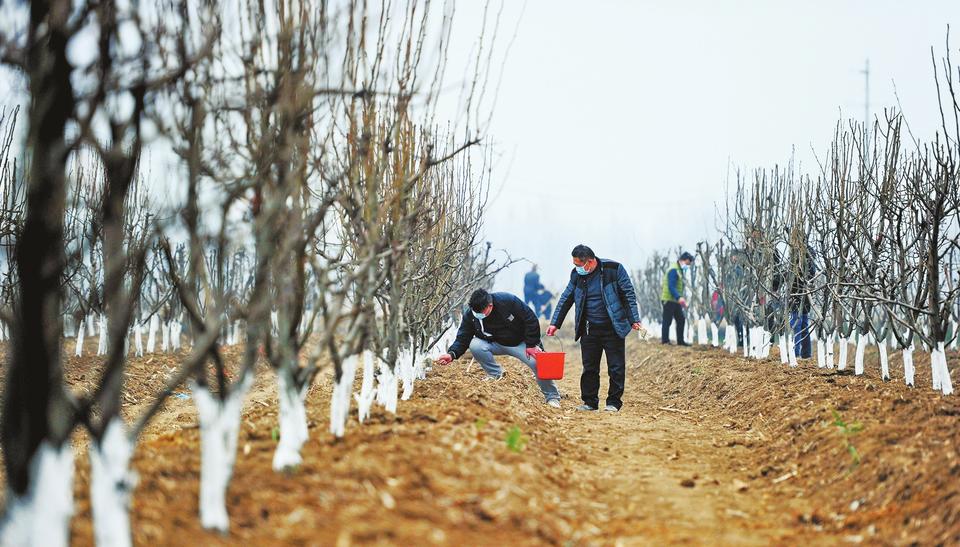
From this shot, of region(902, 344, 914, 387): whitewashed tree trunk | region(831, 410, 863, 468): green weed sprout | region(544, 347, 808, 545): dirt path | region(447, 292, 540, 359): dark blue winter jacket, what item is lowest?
region(544, 347, 808, 545): dirt path

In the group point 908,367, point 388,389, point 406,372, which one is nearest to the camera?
point 388,389

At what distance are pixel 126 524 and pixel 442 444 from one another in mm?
1935

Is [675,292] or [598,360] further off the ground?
[675,292]

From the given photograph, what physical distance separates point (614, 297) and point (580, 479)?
3275 millimetres

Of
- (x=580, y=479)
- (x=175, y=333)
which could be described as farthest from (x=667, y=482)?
(x=175, y=333)

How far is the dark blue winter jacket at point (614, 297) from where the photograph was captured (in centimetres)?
780

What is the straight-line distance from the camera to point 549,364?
8086 mm

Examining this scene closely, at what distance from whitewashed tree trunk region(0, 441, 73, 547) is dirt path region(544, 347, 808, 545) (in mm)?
2155

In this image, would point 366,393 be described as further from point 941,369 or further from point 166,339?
point 166,339

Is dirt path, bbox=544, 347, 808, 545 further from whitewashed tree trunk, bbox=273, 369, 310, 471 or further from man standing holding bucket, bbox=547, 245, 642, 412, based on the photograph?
whitewashed tree trunk, bbox=273, 369, 310, 471

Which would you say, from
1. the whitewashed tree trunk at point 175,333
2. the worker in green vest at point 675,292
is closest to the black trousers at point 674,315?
the worker in green vest at point 675,292

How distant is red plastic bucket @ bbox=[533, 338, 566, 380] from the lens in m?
8.02

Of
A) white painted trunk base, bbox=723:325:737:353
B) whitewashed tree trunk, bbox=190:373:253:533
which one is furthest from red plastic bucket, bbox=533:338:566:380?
white painted trunk base, bbox=723:325:737:353

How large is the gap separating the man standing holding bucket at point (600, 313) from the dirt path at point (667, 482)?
38cm
